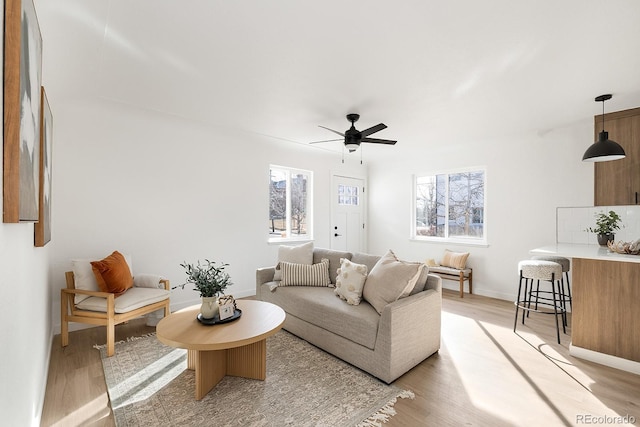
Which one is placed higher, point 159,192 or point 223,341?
point 159,192

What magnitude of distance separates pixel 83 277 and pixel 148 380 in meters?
1.30

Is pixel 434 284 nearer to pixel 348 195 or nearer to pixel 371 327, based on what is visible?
pixel 371 327

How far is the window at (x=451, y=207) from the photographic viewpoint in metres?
5.07

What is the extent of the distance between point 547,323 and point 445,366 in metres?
1.96

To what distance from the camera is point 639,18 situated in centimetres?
189

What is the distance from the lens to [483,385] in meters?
2.30

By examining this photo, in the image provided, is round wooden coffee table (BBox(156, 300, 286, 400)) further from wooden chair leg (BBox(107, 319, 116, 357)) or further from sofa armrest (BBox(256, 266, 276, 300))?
sofa armrest (BBox(256, 266, 276, 300))

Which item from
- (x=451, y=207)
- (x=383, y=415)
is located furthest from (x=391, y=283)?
(x=451, y=207)

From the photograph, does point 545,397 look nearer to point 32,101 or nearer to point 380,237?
point 32,101

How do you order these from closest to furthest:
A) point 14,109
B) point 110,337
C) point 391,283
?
point 14,109 < point 391,283 < point 110,337

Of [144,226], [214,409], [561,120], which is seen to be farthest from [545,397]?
[144,226]

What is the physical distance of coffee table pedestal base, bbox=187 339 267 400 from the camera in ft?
7.16

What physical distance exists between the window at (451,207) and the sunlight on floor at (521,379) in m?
2.15

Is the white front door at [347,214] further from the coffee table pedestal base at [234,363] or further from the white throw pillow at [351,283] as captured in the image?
the coffee table pedestal base at [234,363]
